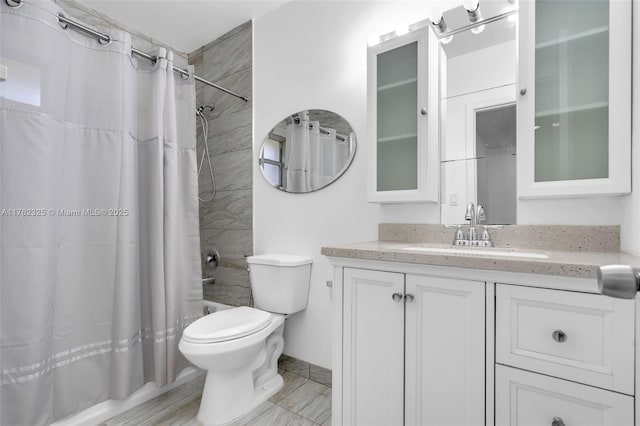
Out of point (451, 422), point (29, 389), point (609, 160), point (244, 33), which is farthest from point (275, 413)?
point (244, 33)

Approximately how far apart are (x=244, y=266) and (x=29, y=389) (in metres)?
1.25

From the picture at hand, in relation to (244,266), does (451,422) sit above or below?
below

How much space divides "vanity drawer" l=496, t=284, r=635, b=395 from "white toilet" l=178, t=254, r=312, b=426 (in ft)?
3.72

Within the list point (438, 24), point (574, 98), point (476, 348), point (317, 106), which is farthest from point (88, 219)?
point (574, 98)

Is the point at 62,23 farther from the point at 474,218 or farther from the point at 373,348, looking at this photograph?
the point at 474,218

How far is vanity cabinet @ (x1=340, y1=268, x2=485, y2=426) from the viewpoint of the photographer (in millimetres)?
995

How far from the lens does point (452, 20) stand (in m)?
1.45

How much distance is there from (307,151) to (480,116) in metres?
1.01

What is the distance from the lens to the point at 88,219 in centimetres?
157

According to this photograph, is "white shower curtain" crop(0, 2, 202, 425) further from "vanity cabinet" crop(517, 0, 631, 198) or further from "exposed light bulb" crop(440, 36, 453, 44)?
"vanity cabinet" crop(517, 0, 631, 198)

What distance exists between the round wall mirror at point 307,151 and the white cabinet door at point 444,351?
98cm

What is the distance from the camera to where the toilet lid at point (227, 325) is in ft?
4.83

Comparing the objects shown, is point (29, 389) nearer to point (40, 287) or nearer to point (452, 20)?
point (40, 287)

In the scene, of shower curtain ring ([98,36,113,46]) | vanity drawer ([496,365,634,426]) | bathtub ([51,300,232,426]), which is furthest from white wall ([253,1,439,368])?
shower curtain ring ([98,36,113,46])
